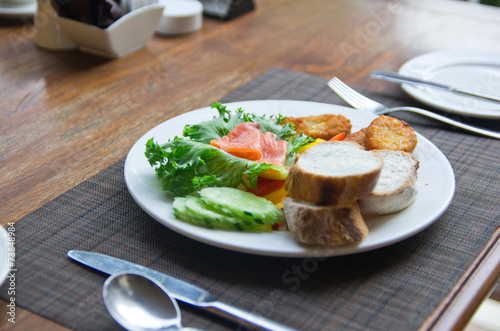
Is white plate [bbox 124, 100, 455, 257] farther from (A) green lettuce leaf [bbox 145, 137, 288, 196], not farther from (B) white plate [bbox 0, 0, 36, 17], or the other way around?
(B) white plate [bbox 0, 0, 36, 17]

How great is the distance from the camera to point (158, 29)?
8.64 feet

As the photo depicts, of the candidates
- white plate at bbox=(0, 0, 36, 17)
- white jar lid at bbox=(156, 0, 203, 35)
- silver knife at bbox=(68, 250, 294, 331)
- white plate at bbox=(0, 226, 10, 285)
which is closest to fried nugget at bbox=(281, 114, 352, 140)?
silver knife at bbox=(68, 250, 294, 331)

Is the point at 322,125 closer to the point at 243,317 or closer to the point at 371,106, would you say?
the point at 371,106

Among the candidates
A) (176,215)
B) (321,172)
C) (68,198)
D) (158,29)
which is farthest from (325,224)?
(158,29)

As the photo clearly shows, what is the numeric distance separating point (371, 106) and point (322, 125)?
1.32 ft

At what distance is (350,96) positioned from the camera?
195cm

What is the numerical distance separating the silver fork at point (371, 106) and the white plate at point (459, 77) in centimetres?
6

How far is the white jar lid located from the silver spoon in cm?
186

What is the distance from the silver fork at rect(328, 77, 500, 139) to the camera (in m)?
1.75

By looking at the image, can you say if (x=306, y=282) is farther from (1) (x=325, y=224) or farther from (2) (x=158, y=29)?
(2) (x=158, y=29)

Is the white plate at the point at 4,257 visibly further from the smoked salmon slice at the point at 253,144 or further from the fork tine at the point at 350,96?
the fork tine at the point at 350,96

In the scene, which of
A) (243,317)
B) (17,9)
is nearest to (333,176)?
(243,317)

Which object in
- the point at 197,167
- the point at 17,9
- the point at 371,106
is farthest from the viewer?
the point at 17,9

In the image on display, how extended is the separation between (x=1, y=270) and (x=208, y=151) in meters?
0.56
